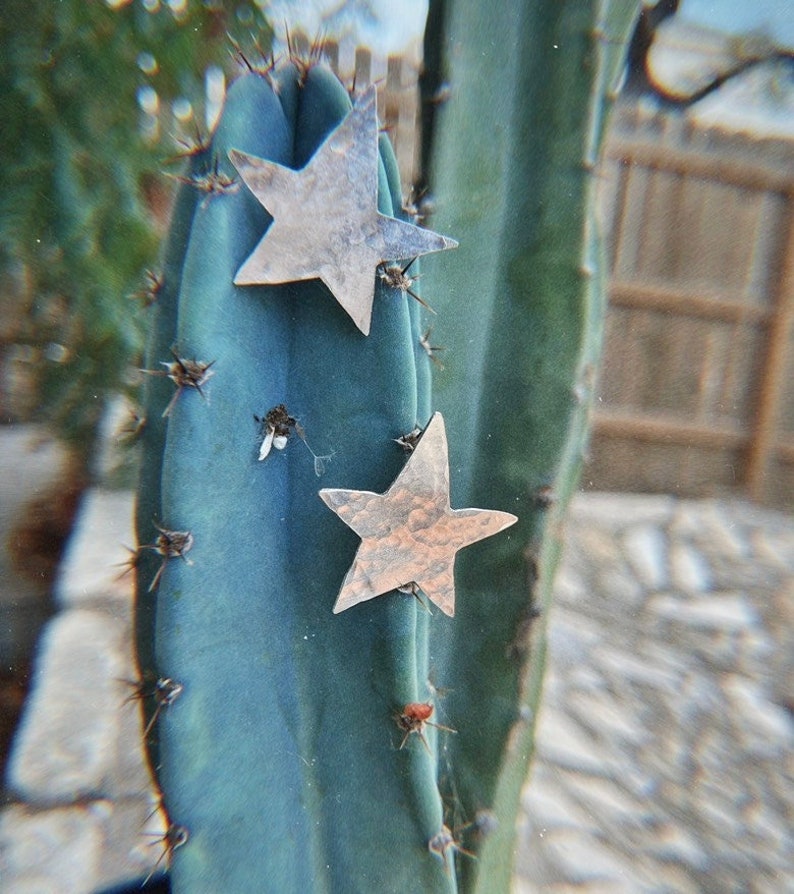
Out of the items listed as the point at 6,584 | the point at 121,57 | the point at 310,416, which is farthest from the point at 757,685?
the point at 121,57

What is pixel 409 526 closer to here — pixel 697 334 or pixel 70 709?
pixel 70 709

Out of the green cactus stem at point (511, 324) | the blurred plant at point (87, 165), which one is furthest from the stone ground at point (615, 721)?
the green cactus stem at point (511, 324)

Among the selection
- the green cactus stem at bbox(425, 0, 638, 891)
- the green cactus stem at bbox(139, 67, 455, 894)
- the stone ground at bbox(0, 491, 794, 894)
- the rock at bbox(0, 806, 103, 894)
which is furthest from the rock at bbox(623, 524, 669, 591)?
the rock at bbox(0, 806, 103, 894)

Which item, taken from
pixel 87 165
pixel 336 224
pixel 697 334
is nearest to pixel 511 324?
pixel 336 224

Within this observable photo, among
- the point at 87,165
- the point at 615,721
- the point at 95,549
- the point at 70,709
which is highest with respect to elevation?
the point at 87,165

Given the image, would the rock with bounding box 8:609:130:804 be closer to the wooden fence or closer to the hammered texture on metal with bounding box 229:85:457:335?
the hammered texture on metal with bounding box 229:85:457:335

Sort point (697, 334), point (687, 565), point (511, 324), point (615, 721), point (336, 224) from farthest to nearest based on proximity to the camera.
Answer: point (687, 565)
point (697, 334)
point (615, 721)
point (511, 324)
point (336, 224)

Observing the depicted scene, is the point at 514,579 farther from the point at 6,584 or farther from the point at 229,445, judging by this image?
the point at 6,584
